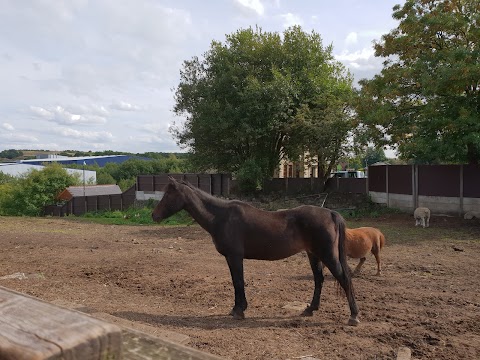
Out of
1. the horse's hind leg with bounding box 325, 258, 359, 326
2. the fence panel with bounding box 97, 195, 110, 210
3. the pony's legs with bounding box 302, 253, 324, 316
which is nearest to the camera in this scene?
the horse's hind leg with bounding box 325, 258, 359, 326

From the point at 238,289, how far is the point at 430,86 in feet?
41.7

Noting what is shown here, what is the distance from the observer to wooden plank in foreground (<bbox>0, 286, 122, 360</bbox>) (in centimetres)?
92

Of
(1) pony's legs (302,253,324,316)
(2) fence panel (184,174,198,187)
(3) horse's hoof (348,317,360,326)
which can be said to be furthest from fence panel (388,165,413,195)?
(3) horse's hoof (348,317,360,326)

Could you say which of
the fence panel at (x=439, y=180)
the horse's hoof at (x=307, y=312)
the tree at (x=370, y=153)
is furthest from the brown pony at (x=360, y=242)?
the tree at (x=370, y=153)

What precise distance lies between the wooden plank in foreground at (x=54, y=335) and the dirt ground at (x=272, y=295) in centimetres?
394

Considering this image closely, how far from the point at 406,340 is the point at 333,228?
5.78 ft

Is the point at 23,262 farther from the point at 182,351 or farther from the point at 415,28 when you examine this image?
the point at 415,28

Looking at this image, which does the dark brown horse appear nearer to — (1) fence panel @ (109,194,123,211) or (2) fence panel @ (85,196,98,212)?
(1) fence panel @ (109,194,123,211)

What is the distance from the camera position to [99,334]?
3.20 feet

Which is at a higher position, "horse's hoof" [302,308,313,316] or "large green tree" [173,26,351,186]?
"large green tree" [173,26,351,186]

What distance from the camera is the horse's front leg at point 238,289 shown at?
6.22 metres

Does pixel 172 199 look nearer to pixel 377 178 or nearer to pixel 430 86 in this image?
pixel 430 86

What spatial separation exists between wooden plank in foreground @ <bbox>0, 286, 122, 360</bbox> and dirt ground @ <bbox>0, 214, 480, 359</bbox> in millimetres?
3943

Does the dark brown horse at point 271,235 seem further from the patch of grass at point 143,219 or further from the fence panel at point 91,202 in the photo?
the fence panel at point 91,202
